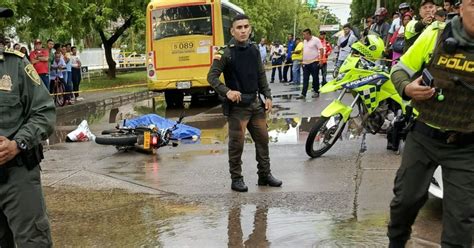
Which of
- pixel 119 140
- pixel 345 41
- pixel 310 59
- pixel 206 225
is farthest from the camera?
pixel 310 59

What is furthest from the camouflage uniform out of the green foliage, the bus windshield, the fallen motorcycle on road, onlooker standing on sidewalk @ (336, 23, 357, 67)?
the green foliage

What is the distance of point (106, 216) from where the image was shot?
4984mm

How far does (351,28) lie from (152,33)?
5.24 m

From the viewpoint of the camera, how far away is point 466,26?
2.83 metres

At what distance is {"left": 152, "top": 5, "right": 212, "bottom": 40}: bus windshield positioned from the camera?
14.5 metres

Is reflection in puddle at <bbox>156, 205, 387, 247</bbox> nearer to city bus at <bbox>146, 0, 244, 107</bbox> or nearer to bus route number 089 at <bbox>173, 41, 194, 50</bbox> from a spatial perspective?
city bus at <bbox>146, 0, 244, 107</bbox>

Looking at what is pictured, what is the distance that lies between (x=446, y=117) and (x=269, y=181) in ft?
9.93

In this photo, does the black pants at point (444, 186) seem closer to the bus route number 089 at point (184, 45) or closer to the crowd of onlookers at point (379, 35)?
the crowd of onlookers at point (379, 35)

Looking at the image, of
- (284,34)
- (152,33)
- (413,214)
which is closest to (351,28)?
(152,33)

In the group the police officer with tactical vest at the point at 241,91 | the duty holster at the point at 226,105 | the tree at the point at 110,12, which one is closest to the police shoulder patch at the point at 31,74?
the police officer with tactical vest at the point at 241,91

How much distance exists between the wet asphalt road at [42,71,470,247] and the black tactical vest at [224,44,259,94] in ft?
3.53

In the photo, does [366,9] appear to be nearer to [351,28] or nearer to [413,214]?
[351,28]

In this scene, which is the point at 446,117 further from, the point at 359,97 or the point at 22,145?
the point at 359,97

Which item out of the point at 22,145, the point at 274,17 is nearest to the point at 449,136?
the point at 22,145
